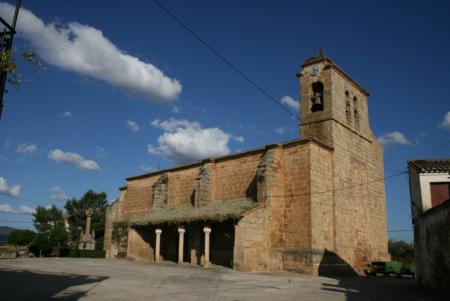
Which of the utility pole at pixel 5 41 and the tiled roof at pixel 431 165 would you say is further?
the tiled roof at pixel 431 165

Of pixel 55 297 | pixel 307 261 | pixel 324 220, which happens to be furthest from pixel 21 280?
pixel 324 220

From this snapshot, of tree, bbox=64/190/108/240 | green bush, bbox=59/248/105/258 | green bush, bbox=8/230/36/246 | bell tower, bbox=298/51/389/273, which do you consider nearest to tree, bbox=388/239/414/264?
bell tower, bbox=298/51/389/273

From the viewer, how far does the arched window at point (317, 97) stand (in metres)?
24.5

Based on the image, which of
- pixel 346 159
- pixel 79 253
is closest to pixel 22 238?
pixel 79 253

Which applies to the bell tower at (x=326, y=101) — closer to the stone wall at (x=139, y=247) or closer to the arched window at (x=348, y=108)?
the arched window at (x=348, y=108)

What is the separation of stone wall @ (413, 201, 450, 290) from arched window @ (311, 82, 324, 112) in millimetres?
10092

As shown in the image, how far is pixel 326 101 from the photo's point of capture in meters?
24.0

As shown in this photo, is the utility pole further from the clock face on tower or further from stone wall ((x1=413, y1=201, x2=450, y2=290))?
the clock face on tower

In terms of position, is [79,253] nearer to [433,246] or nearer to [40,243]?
[40,243]

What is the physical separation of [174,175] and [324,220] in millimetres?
12664

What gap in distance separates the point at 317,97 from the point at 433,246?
12753 mm

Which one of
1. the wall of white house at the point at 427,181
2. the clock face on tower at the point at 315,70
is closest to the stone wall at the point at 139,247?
the clock face on tower at the point at 315,70

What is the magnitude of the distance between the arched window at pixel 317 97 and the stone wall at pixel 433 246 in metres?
10.1

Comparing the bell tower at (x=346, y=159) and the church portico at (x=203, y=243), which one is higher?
the bell tower at (x=346, y=159)
